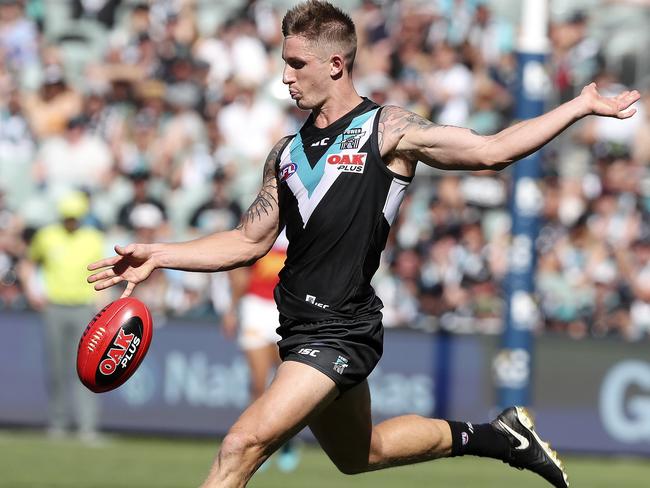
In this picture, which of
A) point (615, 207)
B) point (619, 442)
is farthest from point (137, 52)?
point (619, 442)

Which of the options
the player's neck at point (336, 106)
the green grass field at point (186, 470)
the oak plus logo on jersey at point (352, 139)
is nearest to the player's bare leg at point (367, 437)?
the oak plus logo on jersey at point (352, 139)

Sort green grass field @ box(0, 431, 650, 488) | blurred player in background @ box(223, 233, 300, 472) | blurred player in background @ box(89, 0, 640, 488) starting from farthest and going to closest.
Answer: blurred player in background @ box(223, 233, 300, 472), green grass field @ box(0, 431, 650, 488), blurred player in background @ box(89, 0, 640, 488)

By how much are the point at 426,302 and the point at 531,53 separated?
11.7 ft

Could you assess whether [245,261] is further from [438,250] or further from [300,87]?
[438,250]

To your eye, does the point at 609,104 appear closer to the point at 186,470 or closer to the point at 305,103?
the point at 305,103

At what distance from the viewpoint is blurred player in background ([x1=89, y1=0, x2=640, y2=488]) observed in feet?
21.9

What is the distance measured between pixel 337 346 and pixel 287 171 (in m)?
0.94

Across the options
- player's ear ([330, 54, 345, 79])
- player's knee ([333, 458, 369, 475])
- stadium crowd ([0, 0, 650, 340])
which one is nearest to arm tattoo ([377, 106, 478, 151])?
player's ear ([330, 54, 345, 79])

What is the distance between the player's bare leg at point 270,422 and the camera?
247 inches

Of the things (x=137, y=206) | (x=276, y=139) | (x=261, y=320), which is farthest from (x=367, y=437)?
(x=276, y=139)

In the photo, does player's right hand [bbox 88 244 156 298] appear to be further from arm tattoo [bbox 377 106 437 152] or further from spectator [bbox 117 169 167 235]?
spectator [bbox 117 169 167 235]

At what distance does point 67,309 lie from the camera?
14.8 meters

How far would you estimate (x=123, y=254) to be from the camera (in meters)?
6.96

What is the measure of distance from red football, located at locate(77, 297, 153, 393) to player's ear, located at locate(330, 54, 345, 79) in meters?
1.56
